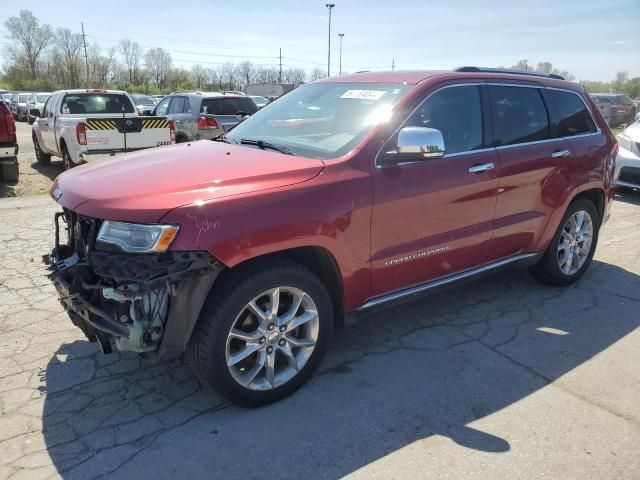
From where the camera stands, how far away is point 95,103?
11266mm

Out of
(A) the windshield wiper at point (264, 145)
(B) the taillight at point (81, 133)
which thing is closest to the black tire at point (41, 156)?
(B) the taillight at point (81, 133)

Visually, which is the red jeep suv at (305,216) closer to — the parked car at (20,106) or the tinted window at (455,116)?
the tinted window at (455,116)

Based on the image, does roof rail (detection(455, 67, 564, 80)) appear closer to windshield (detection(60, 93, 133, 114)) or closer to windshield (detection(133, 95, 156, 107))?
windshield (detection(60, 93, 133, 114))

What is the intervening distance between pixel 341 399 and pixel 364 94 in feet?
6.81

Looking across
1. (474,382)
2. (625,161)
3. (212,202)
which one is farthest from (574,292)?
(625,161)

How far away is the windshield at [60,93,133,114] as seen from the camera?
10.9 meters

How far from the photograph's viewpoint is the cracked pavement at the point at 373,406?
8.28 ft

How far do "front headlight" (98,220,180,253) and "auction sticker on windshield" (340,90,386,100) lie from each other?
5.82 ft

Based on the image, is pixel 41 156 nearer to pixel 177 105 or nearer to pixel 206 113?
pixel 177 105

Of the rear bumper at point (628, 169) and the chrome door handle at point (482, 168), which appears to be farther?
the rear bumper at point (628, 169)

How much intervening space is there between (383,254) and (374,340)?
0.85m

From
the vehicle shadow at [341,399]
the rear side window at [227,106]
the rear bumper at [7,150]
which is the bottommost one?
the vehicle shadow at [341,399]

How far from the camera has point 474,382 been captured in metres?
3.25

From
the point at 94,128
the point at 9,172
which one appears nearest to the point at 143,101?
the point at 9,172
